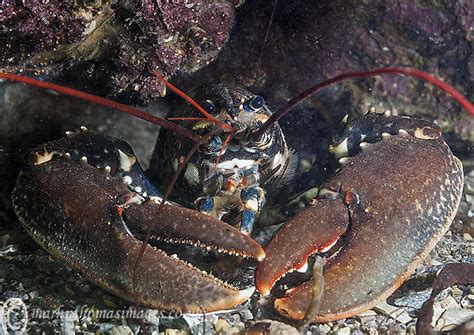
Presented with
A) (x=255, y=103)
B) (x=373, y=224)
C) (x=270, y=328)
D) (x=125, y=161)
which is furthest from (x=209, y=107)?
(x=270, y=328)

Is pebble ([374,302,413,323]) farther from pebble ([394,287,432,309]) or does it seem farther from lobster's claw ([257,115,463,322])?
lobster's claw ([257,115,463,322])

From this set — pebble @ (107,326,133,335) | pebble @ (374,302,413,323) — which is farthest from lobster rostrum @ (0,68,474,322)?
pebble @ (374,302,413,323)

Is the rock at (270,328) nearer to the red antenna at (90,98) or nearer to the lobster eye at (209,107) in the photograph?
the red antenna at (90,98)

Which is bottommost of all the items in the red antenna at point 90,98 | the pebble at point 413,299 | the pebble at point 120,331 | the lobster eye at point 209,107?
the pebble at point 413,299

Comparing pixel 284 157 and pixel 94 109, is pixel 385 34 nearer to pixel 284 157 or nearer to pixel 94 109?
pixel 284 157

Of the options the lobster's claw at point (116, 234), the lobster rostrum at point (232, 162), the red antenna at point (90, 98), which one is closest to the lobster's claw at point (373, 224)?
the lobster's claw at point (116, 234)

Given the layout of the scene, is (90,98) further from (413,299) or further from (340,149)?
(413,299)

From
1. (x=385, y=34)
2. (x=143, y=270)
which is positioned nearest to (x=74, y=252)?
(x=143, y=270)
